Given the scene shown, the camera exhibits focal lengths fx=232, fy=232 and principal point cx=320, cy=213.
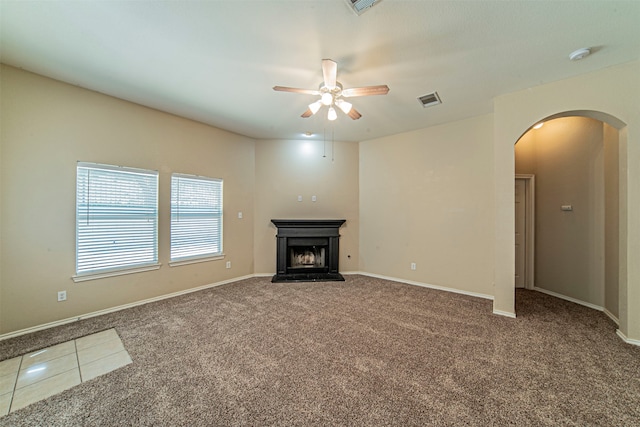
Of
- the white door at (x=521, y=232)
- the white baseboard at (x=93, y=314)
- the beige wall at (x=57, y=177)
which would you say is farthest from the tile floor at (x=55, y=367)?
the white door at (x=521, y=232)

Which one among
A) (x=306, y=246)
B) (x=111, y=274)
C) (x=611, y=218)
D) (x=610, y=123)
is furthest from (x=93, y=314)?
(x=611, y=218)

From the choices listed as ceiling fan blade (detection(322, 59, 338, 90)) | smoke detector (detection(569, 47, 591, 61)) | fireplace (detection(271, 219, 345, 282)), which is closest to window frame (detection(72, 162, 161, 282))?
fireplace (detection(271, 219, 345, 282))

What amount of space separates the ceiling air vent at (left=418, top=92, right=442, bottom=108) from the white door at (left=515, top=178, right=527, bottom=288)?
238cm

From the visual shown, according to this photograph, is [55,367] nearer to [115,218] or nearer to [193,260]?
[115,218]

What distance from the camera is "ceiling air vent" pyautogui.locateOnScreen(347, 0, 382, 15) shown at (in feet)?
5.44

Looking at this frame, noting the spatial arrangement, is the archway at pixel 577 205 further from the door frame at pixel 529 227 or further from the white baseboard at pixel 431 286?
the white baseboard at pixel 431 286

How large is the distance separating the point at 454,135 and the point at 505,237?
1880mm

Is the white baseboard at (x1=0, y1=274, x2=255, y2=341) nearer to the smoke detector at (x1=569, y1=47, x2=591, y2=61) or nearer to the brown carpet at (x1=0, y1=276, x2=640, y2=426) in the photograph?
the brown carpet at (x1=0, y1=276, x2=640, y2=426)

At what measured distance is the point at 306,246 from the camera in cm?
504

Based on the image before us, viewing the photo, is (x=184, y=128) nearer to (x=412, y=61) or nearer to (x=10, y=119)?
(x=10, y=119)

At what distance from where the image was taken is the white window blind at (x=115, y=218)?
113 inches

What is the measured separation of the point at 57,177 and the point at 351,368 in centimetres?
380

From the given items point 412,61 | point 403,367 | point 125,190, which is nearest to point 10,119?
point 125,190

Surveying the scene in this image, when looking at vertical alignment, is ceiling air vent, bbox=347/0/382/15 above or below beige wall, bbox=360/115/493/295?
above
